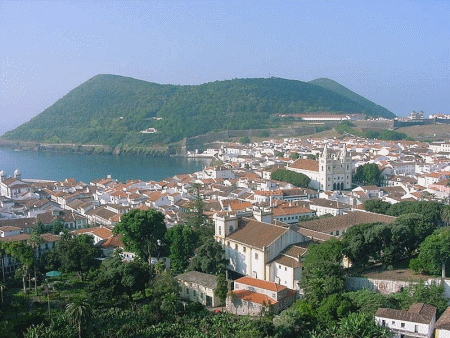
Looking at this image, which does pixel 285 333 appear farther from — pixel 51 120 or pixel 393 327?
pixel 51 120

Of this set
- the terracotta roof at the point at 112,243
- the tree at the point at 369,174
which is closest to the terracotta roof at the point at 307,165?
the tree at the point at 369,174

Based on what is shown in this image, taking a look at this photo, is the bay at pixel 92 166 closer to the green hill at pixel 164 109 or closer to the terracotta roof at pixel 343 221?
the green hill at pixel 164 109

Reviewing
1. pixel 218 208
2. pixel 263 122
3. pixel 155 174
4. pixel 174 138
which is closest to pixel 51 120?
pixel 174 138

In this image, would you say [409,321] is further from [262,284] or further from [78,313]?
[78,313]

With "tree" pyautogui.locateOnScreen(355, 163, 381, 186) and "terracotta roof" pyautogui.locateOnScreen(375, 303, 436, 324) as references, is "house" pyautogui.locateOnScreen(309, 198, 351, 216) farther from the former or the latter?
"terracotta roof" pyautogui.locateOnScreen(375, 303, 436, 324)

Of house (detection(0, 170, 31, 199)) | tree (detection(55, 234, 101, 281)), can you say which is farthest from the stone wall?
tree (detection(55, 234, 101, 281))
